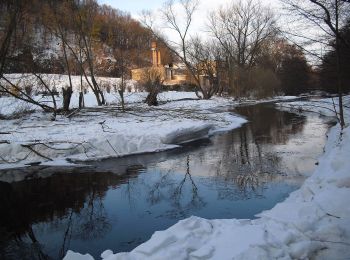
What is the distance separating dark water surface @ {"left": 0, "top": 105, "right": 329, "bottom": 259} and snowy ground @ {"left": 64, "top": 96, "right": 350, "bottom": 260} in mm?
832

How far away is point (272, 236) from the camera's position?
18.8 ft

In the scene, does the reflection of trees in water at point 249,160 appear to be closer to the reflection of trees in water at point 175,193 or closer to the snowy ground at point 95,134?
the reflection of trees in water at point 175,193

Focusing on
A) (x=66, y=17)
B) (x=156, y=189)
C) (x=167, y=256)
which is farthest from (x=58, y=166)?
(x=66, y=17)

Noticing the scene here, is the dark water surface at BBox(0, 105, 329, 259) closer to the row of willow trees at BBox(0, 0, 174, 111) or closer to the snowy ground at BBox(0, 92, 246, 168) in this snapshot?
the snowy ground at BBox(0, 92, 246, 168)

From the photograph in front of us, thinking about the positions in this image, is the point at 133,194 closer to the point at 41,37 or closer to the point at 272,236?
the point at 272,236

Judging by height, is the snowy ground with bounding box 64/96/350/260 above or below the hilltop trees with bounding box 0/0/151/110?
below

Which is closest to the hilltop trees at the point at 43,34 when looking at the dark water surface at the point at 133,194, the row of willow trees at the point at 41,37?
the row of willow trees at the point at 41,37

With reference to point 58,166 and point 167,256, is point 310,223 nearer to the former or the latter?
point 167,256

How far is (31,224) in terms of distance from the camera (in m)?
7.75

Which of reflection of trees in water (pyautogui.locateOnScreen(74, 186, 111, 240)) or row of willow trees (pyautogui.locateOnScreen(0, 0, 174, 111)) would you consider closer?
reflection of trees in water (pyautogui.locateOnScreen(74, 186, 111, 240))

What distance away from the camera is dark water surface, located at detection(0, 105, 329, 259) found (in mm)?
6988

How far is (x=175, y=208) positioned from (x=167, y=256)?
2.99 m

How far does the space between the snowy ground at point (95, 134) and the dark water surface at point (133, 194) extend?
84 centimetres

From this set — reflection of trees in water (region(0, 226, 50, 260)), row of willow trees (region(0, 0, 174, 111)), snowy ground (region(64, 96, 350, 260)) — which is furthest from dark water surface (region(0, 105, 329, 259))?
→ row of willow trees (region(0, 0, 174, 111))
